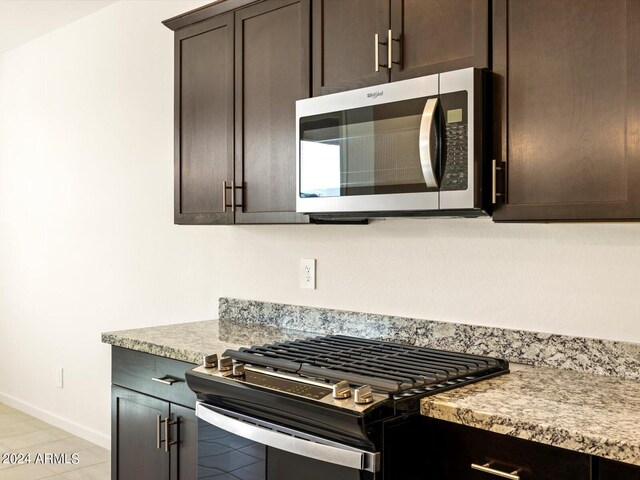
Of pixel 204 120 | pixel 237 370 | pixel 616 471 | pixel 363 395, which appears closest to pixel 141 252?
pixel 204 120

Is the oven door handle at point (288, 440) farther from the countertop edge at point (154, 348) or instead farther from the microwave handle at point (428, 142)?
the microwave handle at point (428, 142)

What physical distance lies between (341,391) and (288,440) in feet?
0.81

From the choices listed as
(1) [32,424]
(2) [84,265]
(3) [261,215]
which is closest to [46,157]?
(2) [84,265]

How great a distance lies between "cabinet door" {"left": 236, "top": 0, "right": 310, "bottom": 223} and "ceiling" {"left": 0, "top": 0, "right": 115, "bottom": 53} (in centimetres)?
176

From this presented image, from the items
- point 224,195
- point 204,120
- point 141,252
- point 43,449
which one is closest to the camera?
point 224,195

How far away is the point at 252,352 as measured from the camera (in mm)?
2107

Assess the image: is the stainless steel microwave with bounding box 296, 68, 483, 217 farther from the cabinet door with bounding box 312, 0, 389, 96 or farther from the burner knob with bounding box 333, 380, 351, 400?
the burner knob with bounding box 333, 380, 351, 400

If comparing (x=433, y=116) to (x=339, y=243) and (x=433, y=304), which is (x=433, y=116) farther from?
(x=339, y=243)

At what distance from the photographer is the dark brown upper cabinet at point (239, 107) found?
7.87ft

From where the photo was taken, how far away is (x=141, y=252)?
12.1 feet

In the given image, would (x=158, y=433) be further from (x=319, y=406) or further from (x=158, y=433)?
(x=319, y=406)

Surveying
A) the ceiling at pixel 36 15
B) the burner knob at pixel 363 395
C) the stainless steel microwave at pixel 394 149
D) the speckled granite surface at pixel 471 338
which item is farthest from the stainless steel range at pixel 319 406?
the ceiling at pixel 36 15

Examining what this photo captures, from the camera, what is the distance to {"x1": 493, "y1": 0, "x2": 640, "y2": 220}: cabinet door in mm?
1562

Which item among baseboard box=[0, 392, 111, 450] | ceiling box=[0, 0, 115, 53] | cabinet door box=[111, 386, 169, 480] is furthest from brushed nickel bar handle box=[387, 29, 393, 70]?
baseboard box=[0, 392, 111, 450]
